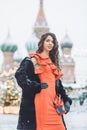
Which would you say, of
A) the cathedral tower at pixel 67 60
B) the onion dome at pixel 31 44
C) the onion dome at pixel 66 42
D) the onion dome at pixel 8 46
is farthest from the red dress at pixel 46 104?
the onion dome at pixel 66 42

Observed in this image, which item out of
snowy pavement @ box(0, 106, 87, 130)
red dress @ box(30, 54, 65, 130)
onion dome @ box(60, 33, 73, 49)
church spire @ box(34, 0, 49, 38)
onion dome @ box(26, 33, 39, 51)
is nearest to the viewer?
red dress @ box(30, 54, 65, 130)

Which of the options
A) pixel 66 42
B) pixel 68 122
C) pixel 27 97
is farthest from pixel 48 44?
pixel 66 42

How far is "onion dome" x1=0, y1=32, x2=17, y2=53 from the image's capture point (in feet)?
100

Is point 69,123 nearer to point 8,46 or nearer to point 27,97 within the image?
point 27,97

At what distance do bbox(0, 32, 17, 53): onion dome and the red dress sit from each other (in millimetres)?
27956

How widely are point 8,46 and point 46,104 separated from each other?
28710mm

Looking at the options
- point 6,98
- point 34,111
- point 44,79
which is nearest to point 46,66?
point 44,79

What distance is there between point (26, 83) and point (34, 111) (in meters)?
0.14

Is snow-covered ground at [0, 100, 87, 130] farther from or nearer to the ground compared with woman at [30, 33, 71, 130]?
nearer to the ground

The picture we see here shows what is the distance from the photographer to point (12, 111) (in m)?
10.2

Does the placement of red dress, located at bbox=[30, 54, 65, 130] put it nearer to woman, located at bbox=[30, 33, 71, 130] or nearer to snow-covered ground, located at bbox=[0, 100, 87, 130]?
woman, located at bbox=[30, 33, 71, 130]

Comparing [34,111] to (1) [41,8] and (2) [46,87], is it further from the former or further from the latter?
(1) [41,8]

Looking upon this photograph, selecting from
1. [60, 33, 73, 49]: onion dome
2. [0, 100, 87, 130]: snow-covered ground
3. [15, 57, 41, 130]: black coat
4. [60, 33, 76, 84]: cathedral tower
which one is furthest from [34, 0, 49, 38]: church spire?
[15, 57, 41, 130]: black coat

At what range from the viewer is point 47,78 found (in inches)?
92.5
